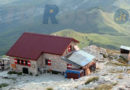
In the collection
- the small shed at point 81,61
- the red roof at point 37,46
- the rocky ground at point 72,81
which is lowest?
the rocky ground at point 72,81

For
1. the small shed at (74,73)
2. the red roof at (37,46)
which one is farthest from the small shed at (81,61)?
the red roof at (37,46)

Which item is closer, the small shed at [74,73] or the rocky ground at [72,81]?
the rocky ground at [72,81]

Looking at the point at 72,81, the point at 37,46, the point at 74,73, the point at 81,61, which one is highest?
the point at 37,46

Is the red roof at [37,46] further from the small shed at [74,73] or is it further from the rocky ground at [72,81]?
the rocky ground at [72,81]

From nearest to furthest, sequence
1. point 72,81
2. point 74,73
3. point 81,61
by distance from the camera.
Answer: point 72,81 → point 74,73 → point 81,61

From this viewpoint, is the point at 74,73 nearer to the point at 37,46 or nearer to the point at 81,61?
the point at 81,61

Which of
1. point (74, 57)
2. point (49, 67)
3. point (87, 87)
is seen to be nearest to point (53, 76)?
point (49, 67)

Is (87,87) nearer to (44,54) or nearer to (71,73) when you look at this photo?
(71,73)

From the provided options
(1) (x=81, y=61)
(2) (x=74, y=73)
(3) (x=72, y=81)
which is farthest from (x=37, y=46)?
(3) (x=72, y=81)

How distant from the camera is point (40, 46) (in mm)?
53750

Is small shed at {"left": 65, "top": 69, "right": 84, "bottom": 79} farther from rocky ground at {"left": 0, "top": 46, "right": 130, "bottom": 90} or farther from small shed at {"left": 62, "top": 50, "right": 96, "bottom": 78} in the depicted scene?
rocky ground at {"left": 0, "top": 46, "right": 130, "bottom": 90}

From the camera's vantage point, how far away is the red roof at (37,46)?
51625 mm

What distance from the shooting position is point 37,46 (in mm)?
54031

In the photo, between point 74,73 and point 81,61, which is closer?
point 74,73
